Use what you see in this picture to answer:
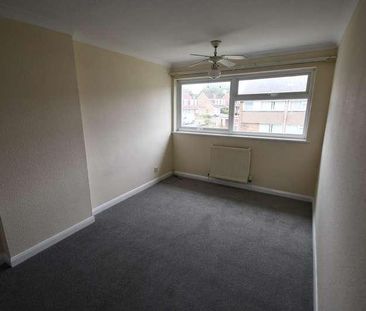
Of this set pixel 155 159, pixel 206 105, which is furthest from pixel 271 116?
pixel 155 159

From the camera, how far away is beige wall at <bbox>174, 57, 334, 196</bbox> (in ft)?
9.61

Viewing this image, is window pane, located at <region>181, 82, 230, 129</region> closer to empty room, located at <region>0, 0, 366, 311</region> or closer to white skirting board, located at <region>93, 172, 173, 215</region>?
empty room, located at <region>0, 0, 366, 311</region>

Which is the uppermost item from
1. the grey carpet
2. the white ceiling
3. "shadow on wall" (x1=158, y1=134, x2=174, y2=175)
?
the white ceiling

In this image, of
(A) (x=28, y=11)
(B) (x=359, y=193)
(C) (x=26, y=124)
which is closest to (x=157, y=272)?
(B) (x=359, y=193)

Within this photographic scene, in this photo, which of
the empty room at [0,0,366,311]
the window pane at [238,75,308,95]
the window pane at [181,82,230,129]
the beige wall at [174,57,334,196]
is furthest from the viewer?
the window pane at [181,82,230,129]

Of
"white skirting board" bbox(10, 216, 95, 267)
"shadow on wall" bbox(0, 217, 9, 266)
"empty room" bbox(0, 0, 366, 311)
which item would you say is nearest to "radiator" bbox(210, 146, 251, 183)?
"empty room" bbox(0, 0, 366, 311)

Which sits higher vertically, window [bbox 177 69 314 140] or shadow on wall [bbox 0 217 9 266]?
window [bbox 177 69 314 140]

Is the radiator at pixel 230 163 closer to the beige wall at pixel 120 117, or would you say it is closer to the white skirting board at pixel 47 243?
the beige wall at pixel 120 117

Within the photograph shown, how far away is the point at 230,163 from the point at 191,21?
2447mm

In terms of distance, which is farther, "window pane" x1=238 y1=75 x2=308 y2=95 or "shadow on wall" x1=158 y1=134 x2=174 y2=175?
"shadow on wall" x1=158 y1=134 x2=174 y2=175

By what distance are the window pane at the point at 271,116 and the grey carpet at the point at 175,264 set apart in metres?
1.32

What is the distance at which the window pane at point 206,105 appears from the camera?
3.86m

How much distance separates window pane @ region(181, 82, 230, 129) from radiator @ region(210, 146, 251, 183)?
20.2 inches

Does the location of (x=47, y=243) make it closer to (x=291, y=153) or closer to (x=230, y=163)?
(x=230, y=163)
